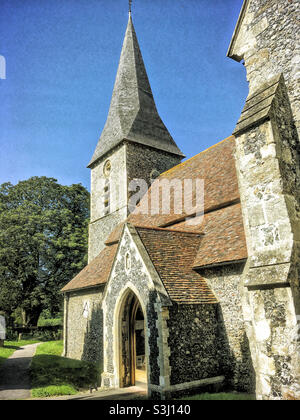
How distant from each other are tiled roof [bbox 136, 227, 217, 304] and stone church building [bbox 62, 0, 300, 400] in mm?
39

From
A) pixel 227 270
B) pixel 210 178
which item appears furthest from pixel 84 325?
pixel 210 178

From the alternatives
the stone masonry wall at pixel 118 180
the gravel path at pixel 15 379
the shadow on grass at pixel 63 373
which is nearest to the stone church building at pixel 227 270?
the shadow on grass at pixel 63 373

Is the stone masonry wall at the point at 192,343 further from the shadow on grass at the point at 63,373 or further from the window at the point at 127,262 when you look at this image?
the shadow on grass at the point at 63,373

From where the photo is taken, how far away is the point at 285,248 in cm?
419

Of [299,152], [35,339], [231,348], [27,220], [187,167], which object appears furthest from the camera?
[27,220]

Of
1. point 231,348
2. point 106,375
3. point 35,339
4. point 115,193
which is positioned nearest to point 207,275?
point 231,348

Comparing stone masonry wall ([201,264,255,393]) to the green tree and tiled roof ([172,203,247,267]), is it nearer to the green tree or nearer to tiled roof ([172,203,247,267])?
tiled roof ([172,203,247,267])

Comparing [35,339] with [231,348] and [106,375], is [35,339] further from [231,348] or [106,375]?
[231,348]

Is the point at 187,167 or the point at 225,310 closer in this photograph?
the point at 225,310

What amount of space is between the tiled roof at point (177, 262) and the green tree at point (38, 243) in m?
18.6

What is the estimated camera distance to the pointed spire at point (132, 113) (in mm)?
19969

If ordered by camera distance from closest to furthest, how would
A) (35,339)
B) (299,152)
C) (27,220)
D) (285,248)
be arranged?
(285,248) < (299,152) < (35,339) < (27,220)

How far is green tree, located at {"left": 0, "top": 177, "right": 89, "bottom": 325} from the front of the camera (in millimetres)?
25344

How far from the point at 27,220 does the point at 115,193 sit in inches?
458
